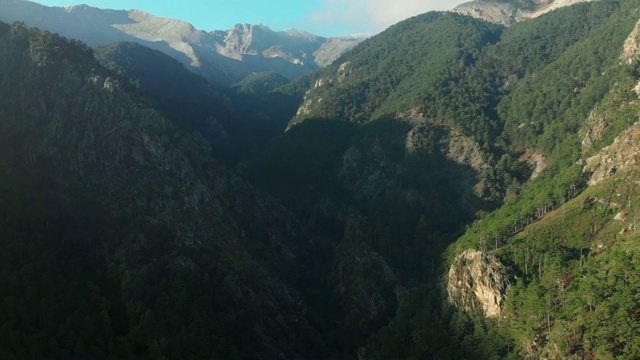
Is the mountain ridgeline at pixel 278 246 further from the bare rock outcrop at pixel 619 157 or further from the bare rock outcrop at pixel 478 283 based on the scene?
the bare rock outcrop at pixel 619 157

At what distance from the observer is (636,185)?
12181 cm

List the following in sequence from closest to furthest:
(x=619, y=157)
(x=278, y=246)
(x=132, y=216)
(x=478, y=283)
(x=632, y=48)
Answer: (x=478, y=283), (x=619, y=157), (x=132, y=216), (x=278, y=246), (x=632, y=48)

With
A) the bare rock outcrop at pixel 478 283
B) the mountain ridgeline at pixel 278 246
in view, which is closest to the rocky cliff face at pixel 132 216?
the mountain ridgeline at pixel 278 246

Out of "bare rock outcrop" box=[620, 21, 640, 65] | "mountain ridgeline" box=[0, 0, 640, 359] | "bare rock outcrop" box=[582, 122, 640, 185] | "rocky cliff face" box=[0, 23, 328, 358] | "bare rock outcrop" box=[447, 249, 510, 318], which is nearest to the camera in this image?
"mountain ridgeline" box=[0, 0, 640, 359]

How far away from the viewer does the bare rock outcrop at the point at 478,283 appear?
392 ft

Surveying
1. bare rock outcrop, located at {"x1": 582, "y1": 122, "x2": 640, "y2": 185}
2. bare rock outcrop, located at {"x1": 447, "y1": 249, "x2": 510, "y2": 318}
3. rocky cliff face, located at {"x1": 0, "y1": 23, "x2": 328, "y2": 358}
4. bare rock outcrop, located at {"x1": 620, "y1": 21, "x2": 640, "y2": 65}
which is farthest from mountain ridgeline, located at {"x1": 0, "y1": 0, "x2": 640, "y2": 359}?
bare rock outcrop, located at {"x1": 620, "y1": 21, "x2": 640, "y2": 65}

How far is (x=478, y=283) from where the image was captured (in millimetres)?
124250

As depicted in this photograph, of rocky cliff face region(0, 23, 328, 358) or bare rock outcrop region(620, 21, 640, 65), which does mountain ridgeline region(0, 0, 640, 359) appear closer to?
rocky cliff face region(0, 23, 328, 358)

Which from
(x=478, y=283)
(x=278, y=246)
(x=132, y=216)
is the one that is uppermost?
(x=478, y=283)

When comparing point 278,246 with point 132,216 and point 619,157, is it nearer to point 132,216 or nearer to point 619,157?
point 132,216

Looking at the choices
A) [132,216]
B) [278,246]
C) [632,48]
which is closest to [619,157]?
[632,48]

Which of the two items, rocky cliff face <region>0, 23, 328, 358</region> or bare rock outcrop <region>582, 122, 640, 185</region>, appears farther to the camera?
bare rock outcrop <region>582, 122, 640, 185</region>

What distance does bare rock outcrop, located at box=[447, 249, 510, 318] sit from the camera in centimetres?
11938

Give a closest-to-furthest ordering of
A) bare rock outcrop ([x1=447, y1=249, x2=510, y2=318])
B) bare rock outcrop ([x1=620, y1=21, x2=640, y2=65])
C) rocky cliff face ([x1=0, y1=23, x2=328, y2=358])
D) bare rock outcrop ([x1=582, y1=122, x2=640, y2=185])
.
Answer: bare rock outcrop ([x1=447, y1=249, x2=510, y2=318]) → rocky cliff face ([x1=0, y1=23, x2=328, y2=358]) → bare rock outcrop ([x1=582, y1=122, x2=640, y2=185]) → bare rock outcrop ([x1=620, y1=21, x2=640, y2=65])
